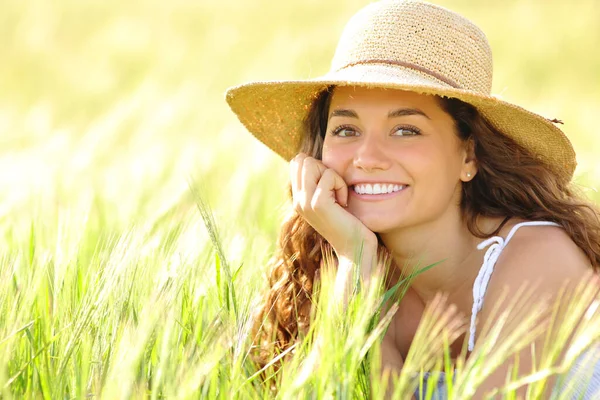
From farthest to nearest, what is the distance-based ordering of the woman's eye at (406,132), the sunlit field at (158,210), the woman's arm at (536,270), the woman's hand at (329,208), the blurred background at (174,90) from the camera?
the blurred background at (174,90)
the woman's eye at (406,132)
the woman's hand at (329,208)
the woman's arm at (536,270)
the sunlit field at (158,210)

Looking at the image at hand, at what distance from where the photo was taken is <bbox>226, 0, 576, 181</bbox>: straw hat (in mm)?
2254

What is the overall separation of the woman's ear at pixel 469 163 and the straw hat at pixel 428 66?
0.09 m

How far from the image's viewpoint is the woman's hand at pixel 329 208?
219 cm

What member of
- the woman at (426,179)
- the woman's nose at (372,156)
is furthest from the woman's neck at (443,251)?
the woman's nose at (372,156)

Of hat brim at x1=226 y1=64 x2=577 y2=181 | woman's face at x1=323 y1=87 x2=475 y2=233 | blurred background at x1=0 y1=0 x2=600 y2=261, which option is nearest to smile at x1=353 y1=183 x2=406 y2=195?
woman's face at x1=323 y1=87 x2=475 y2=233

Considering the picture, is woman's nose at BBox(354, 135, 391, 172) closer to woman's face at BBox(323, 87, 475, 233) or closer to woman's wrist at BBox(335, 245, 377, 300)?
woman's face at BBox(323, 87, 475, 233)

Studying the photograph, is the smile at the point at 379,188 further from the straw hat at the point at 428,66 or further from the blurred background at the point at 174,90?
the blurred background at the point at 174,90

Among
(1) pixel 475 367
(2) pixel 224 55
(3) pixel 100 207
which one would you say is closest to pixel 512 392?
(1) pixel 475 367

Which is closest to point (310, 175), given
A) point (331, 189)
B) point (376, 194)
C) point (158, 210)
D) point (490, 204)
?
point (331, 189)

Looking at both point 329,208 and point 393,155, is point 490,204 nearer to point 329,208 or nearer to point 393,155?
point 393,155

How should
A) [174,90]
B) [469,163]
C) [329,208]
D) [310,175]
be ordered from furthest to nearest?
1. [174,90]
2. [469,163]
3. [310,175]
4. [329,208]

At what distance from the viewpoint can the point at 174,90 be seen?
27.1 ft

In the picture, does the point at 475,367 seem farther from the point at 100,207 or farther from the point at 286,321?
the point at 100,207

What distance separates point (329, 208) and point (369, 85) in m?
0.32
